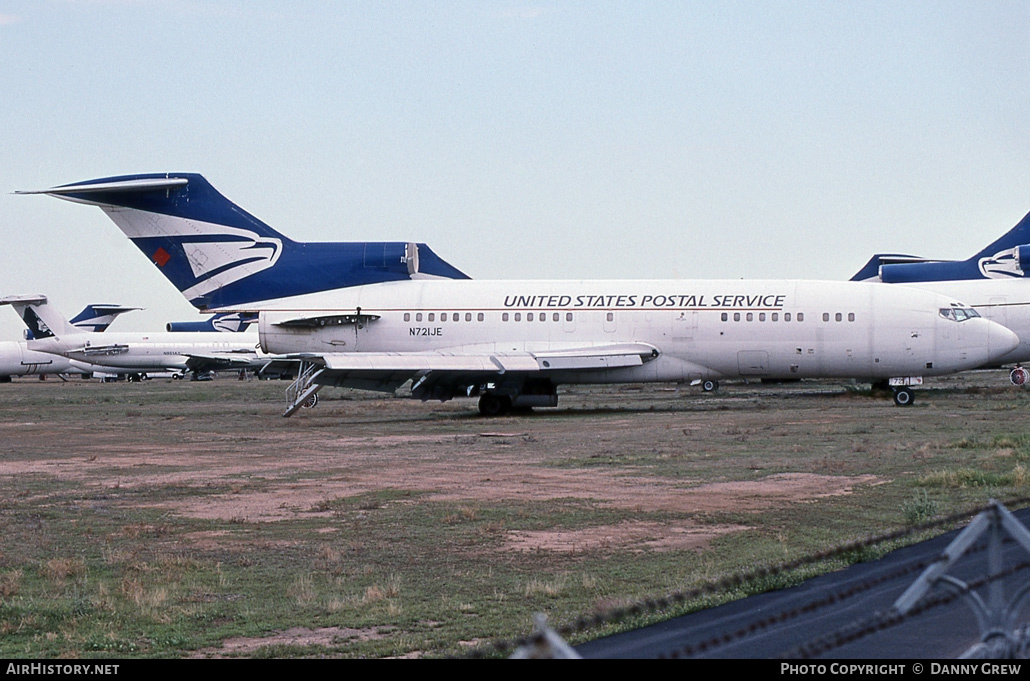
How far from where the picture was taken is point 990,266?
46.8 metres

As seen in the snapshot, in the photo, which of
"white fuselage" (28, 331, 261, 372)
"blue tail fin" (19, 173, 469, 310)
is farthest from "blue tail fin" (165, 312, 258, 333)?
"blue tail fin" (19, 173, 469, 310)

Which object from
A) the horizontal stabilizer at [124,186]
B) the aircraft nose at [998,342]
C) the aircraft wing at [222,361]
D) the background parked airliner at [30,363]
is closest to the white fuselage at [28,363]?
the background parked airliner at [30,363]

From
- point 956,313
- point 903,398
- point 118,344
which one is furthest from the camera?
point 118,344

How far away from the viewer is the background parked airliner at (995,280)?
4150cm

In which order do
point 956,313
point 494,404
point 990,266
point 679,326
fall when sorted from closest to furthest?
1. point 956,313
2. point 679,326
3. point 494,404
4. point 990,266

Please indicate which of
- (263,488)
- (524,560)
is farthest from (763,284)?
(524,560)

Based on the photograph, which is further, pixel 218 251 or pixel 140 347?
pixel 140 347

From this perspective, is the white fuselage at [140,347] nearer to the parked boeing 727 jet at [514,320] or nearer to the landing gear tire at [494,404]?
the parked boeing 727 jet at [514,320]

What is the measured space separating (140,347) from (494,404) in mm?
55314

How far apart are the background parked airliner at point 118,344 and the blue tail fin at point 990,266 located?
43591 millimetres

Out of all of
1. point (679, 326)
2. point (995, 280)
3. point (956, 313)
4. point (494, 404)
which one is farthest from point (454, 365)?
point (995, 280)

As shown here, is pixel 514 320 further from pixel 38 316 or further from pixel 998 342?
pixel 38 316

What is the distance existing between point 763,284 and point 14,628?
1211 inches

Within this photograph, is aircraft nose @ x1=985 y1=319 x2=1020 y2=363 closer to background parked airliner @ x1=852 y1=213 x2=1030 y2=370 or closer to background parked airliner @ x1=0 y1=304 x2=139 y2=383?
background parked airliner @ x1=852 y1=213 x2=1030 y2=370
